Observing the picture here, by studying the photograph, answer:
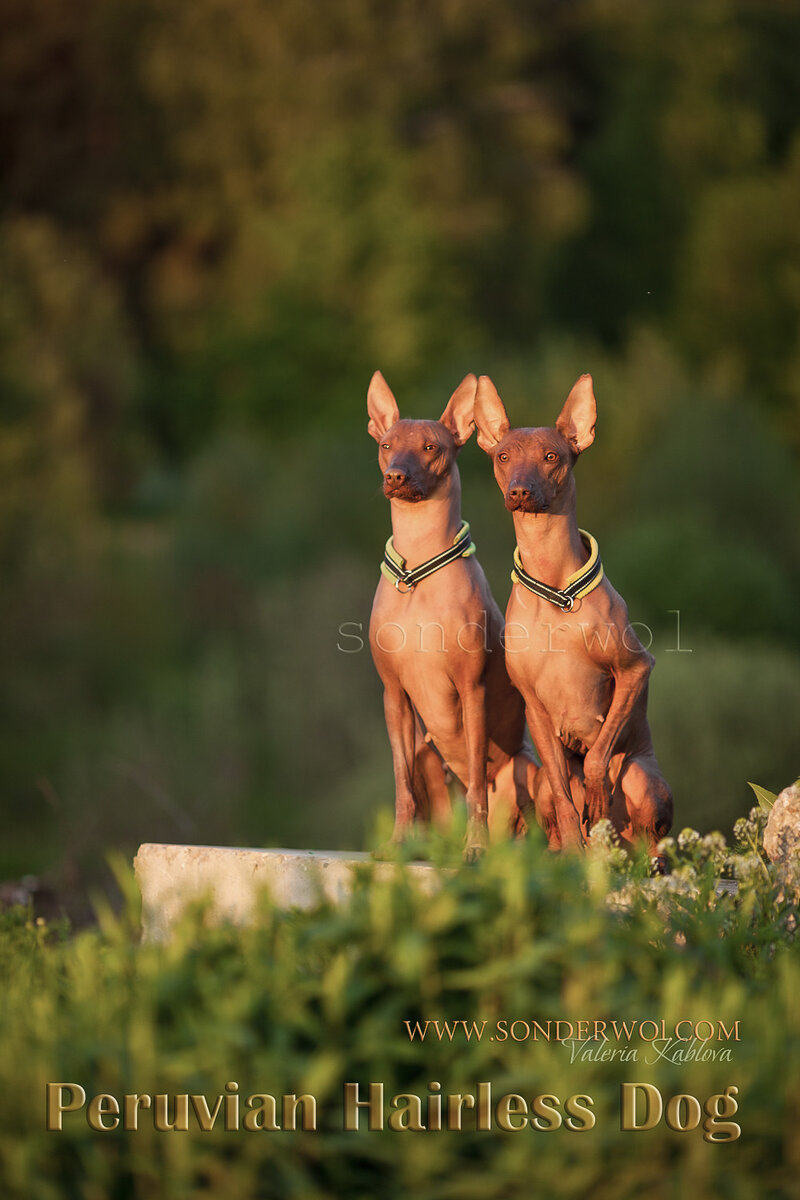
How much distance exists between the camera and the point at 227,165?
95.4 feet

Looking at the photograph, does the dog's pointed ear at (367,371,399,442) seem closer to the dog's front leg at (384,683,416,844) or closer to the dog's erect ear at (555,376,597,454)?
the dog's erect ear at (555,376,597,454)

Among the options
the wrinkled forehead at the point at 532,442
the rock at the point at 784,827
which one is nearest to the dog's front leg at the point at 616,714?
the rock at the point at 784,827

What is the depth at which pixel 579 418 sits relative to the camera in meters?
5.34

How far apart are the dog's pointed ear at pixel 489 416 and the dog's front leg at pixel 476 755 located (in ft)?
3.06

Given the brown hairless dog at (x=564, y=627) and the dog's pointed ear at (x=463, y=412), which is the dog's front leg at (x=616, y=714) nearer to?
the brown hairless dog at (x=564, y=627)

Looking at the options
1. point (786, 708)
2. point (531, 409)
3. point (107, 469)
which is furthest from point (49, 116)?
point (786, 708)

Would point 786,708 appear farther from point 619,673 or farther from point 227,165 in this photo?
point 227,165

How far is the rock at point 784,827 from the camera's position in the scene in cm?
528

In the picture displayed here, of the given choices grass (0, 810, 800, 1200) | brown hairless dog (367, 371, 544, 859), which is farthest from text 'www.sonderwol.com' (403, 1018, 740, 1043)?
brown hairless dog (367, 371, 544, 859)

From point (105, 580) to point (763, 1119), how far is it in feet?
60.2

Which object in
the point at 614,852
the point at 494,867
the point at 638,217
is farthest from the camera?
the point at 638,217

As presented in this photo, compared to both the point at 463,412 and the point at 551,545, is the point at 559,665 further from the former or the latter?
the point at 463,412

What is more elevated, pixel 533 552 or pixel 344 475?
pixel 344 475

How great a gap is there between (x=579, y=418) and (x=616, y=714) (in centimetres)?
112
